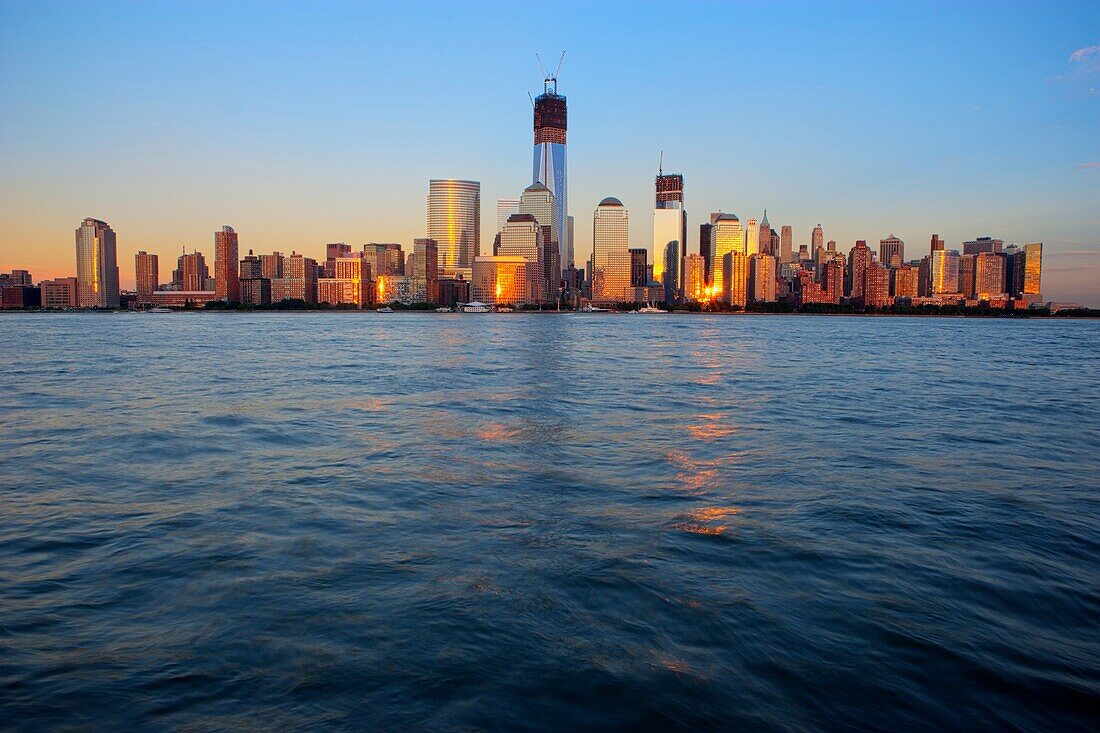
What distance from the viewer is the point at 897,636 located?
752 cm

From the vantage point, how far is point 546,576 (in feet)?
29.2

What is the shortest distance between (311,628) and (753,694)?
4255 millimetres

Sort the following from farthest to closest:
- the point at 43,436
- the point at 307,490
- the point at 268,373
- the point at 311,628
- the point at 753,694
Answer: the point at 268,373 → the point at 43,436 → the point at 307,490 → the point at 311,628 → the point at 753,694

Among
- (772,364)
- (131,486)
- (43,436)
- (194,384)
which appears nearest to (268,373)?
(194,384)

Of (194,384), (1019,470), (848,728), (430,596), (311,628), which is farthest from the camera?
(194,384)

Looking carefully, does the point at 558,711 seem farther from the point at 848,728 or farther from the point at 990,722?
the point at 990,722

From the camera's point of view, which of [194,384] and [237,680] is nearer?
[237,680]

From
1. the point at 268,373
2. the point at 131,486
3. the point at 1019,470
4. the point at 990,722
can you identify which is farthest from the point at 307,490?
the point at 268,373

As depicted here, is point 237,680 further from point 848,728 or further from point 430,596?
point 848,728

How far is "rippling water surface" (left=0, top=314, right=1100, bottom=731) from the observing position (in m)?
6.35

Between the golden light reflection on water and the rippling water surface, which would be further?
the golden light reflection on water

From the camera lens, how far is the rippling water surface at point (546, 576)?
20.8 feet

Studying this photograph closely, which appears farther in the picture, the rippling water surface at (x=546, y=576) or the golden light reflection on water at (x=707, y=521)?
the golden light reflection on water at (x=707, y=521)

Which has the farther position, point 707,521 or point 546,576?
point 707,521
